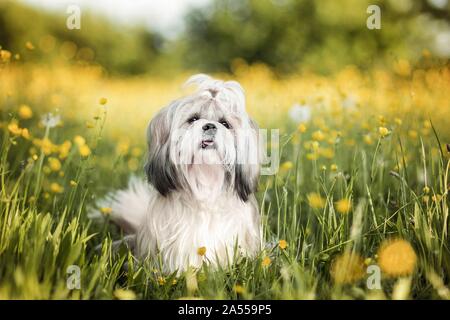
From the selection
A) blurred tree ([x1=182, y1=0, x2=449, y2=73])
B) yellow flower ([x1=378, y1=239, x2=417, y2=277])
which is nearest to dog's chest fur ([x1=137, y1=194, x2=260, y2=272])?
yellow flower ([x1=378, y1=239, x2=417, y2=277])

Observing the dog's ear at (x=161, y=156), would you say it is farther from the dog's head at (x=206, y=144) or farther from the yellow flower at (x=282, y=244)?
the yellow flower at (x=282, y=244)

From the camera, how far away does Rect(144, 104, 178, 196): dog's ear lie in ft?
9.95

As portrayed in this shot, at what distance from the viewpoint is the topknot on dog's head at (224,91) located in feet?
9.86

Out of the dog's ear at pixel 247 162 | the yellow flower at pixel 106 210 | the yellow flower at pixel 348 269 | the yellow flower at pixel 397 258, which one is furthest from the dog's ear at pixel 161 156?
the yellow flower at pixel 397 258

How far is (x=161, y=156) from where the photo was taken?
306 cm

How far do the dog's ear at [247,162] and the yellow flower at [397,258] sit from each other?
72 centimetres

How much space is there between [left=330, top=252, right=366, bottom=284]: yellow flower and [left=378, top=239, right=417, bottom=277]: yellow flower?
10cm

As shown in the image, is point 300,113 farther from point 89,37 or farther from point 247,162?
point 89,37

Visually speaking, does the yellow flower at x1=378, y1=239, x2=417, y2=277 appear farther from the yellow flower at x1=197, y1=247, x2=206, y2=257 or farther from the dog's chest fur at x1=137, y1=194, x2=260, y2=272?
the yellow flower at x1=197, y1=247, x2=206, y2=257

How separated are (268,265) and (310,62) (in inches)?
256

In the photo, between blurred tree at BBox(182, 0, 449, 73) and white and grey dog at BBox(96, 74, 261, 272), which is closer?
white and grey dog at BBox(96, 74, 261, 272)

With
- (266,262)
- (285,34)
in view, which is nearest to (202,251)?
(266,262)

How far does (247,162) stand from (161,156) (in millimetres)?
442

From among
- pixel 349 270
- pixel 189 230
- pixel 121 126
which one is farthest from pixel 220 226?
pixel 121 126
